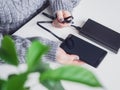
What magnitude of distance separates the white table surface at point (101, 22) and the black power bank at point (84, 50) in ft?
0.07

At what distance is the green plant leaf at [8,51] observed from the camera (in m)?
0.31

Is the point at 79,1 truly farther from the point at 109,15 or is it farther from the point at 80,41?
the point at 80,41

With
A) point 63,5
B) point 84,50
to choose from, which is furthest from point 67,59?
point 63,5

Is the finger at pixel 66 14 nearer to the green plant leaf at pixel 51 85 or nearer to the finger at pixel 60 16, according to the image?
the finger at pixel 60 16

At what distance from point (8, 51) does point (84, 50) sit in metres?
0.55

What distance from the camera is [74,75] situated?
0.95 ft

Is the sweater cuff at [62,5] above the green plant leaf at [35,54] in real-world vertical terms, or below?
below

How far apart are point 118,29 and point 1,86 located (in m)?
0.71

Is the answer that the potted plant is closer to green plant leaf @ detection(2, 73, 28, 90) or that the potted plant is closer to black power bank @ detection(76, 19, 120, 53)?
green plant leaf @ detection(2, 73, 28, 90)

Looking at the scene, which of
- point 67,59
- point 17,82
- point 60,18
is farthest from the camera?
point 60,18

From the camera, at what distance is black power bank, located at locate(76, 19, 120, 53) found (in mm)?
872

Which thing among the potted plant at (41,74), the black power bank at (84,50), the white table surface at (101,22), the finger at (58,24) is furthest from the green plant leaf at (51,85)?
the finger at (58,24)

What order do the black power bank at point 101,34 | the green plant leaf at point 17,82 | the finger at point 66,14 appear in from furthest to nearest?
the finger at point 66,14
the black power bank at point 101,34
the green plant leaf at point 17,82

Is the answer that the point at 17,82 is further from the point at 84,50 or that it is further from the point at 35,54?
the point at 84,50
